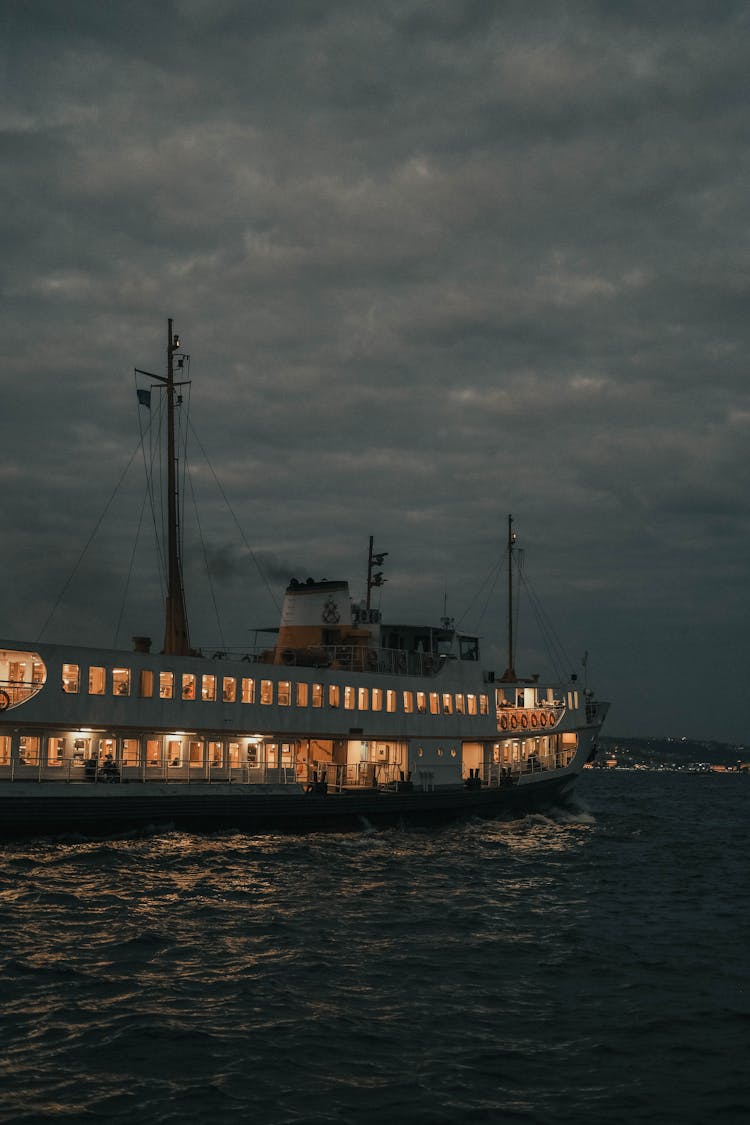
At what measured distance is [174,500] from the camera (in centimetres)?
3966

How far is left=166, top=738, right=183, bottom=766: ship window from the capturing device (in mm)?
35938

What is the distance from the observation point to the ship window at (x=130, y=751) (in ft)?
115

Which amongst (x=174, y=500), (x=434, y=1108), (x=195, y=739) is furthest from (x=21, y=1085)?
(x=174, y=500)

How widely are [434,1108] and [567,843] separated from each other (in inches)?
1128

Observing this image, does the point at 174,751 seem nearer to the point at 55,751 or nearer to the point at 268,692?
the point at 268,692

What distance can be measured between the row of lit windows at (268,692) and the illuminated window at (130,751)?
1928mm

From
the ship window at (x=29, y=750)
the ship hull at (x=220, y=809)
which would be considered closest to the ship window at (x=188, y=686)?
the ship hull at (x=220, y=809)

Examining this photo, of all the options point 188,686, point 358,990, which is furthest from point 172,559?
point 358,990

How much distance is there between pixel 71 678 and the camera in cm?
3247

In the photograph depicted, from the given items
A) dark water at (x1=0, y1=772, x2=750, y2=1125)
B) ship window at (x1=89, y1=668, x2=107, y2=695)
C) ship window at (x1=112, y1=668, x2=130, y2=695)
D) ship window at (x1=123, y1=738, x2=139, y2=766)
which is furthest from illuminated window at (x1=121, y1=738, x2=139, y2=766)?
dark water at (x1=0, y1=772, x2=750, y2=1125)

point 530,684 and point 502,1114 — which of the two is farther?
point 530,684

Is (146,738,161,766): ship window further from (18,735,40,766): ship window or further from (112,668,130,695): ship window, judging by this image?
(18,735,40,766): ship window

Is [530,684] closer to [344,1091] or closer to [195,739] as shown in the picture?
[195,739]

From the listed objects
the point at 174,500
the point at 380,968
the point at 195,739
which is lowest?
the point at 380,968
